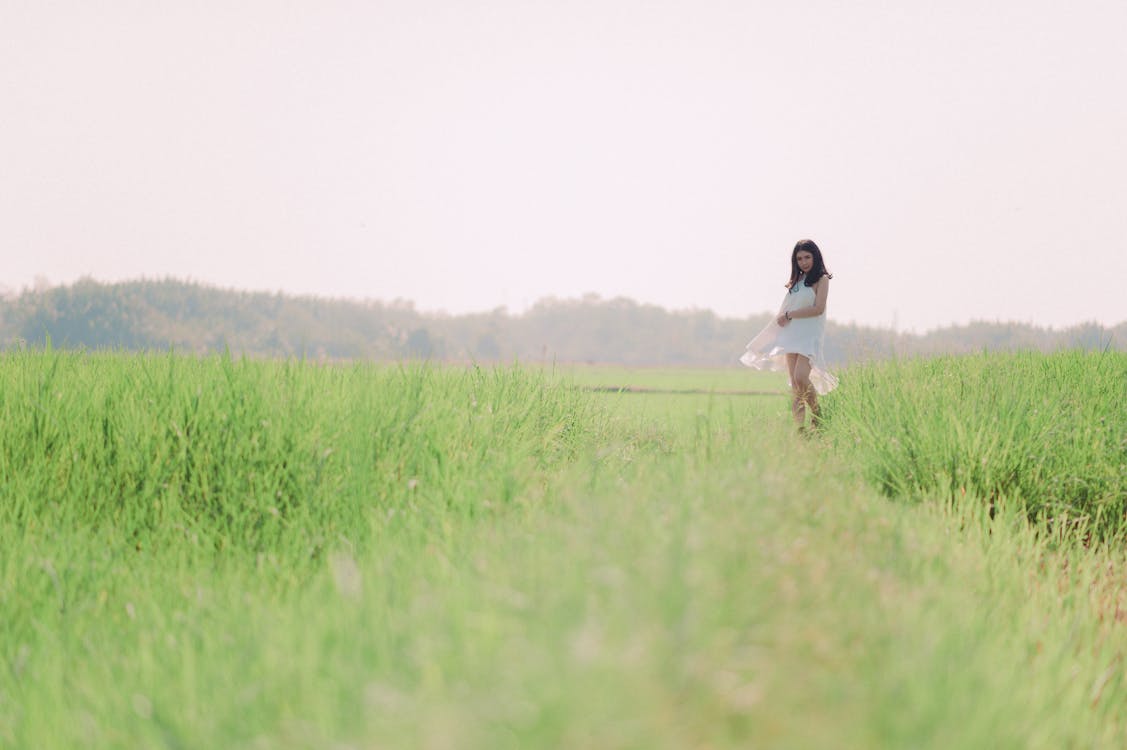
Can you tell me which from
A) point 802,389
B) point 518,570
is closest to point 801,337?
point 802,389

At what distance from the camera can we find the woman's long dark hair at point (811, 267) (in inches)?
336

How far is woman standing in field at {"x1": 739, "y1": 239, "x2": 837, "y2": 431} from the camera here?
329 inches

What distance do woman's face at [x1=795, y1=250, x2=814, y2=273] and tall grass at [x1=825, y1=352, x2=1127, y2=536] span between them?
1.62m

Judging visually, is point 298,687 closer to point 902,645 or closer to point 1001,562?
point 902,645

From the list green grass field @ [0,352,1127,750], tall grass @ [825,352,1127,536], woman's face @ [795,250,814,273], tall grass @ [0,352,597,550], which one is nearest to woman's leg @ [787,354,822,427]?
tall grass @ [825,352,1127,536]

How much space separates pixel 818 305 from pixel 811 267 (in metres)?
0.45

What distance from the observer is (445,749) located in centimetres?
129

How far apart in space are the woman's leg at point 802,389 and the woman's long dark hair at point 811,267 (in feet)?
2.73

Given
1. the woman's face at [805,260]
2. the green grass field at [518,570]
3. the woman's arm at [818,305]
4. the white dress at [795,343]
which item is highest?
the woman's face at [805,260]

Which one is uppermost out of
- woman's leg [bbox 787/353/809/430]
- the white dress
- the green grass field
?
the white dress

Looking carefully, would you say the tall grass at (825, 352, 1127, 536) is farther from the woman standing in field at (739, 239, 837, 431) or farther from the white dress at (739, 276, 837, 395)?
the white dress at (739, 276, 837, 395)

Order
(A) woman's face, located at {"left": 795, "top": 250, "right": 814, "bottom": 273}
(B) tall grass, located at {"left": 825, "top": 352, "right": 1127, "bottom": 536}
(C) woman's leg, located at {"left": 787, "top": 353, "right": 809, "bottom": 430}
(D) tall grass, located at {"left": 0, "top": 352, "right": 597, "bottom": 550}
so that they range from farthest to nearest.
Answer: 1. (A) woman's face, located at {"left": 795, "top": 250, "right": 814, "bottom": 273}
2. (C) woman's leg, located at {"left": 787, "top": 353, "right": 809, "bottom": 430}
3. (B) tall grass, located at {"left": 825, "top": 352, "right": 1127, "bottom": 536}
4. (D) tall grass, located at {"left": 0, "top": 352, "right": 597, "bottom": 550}

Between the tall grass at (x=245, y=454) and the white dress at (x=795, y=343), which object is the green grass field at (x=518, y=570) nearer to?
the tall grass at (x=245, y=454)

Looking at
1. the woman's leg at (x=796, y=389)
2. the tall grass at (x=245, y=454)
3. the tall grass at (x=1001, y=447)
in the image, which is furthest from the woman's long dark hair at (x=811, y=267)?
the tall grass at (x=245, y=454)
